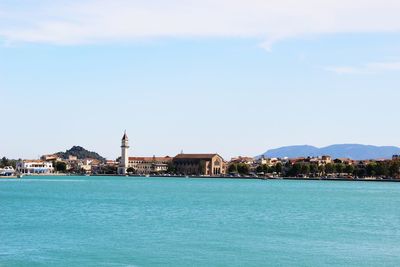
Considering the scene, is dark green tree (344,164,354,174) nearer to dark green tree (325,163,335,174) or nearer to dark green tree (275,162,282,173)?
dark green tree (325,163,335,174)

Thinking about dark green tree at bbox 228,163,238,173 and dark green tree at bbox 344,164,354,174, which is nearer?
dark green tree at bbox 344,164,354,174

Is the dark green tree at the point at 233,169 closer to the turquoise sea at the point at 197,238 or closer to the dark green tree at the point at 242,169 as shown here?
Answer: the dark green tree at the point at 242,169

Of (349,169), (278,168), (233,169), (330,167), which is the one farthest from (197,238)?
(233,169)

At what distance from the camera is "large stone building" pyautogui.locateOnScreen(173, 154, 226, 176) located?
627ft

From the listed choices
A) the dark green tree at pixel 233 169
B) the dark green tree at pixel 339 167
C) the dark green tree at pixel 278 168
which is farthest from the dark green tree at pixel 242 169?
the dark green tree at pixel 339 167

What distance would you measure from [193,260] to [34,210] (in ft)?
87.4

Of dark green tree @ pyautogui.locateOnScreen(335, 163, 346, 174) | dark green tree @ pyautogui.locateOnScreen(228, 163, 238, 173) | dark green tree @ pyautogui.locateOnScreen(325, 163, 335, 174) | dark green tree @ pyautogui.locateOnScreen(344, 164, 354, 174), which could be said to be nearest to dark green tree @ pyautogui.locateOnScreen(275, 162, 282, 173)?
dark green tree @ pyautogui.locateOnScreen(228, 163, 238, 173)

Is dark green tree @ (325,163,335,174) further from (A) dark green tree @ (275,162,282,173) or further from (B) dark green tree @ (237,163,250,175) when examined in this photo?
(B) dark green tree @ (237,163,250,175)

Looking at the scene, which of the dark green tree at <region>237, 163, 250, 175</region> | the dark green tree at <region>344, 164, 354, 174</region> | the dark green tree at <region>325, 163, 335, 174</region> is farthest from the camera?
the dark green tree at <region>237, 163, 250, 175</region>

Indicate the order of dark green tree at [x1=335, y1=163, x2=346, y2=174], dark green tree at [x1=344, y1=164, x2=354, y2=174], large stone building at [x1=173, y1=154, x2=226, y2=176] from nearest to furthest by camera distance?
dark green tree at [x1=344, y1=164, x2=354, y2=174] < dark green tree at [x1=335, y1=163, x2=346, y2=174] < large stone building at [x1=173, y1=154, x2=226, y2=176]

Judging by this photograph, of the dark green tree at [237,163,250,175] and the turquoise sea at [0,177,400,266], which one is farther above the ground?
the dark green tree at [237,163,250,175]

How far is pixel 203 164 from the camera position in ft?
627

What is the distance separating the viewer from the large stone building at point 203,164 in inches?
7520

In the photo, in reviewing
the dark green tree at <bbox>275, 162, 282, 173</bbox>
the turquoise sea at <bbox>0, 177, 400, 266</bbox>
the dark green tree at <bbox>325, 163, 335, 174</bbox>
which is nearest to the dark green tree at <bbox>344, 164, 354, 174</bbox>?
the dark green tree at <bbox>325, 163, 335, 174</bbox>
